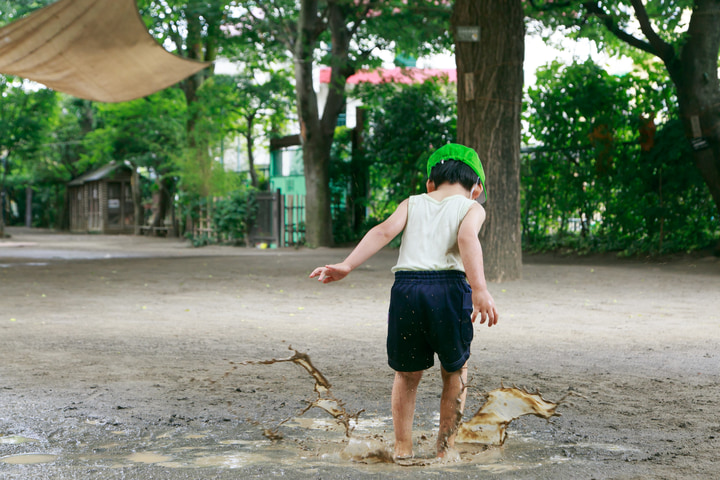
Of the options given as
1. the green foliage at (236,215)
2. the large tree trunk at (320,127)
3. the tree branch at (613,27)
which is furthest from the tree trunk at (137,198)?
the tree branch at (613,27)

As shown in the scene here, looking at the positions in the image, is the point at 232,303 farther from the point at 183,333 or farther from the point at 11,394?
the point at 11,394

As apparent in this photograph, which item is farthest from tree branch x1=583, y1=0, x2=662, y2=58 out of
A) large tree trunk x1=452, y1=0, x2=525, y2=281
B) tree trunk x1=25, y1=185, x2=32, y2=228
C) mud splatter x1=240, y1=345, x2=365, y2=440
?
tree trunk x1=25, y1=185, x2=32, y2=228

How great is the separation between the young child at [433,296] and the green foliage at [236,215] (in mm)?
20206

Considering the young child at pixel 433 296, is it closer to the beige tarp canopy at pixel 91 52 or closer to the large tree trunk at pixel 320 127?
the beige tarp canopy at pixel 91 52

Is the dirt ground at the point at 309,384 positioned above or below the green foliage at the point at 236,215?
below

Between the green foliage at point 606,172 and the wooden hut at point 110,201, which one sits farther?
the wooden hut at point 110,201

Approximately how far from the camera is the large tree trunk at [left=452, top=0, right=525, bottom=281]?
1030cm

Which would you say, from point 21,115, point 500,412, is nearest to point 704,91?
point 500,412

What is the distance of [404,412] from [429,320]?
1.31ft

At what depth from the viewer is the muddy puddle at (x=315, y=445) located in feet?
9.78

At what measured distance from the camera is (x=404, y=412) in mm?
3150

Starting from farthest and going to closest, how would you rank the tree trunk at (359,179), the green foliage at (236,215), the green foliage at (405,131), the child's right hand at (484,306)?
the green foliage at (236,215) < the tree trunk at (359,179) < the green foliage at (405,131) < the child's right hand at (484,306)

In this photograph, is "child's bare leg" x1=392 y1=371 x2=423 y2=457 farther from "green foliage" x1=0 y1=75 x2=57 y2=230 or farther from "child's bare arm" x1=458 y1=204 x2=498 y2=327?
"green foliage" x1=0 y1=75 x2=57 y2=230

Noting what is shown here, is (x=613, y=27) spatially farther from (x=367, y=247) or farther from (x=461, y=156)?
(x=367, y=247)
